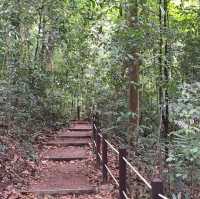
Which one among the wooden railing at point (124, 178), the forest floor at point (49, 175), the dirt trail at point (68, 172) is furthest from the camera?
the dirt trail at point (68, 172)

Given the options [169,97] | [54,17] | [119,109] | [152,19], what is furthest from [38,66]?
[169,97]

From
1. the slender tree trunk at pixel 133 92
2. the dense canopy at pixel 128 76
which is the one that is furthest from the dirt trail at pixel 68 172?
the slender tree trunk at pixel 133 92

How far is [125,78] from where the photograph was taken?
40.3ft

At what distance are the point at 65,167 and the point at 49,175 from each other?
4.03 feet

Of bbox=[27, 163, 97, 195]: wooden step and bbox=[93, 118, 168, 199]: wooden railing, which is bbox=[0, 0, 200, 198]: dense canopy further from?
bbox=[27, 163, 97, 195]: wooden step

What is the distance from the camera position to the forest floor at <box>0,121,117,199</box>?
28.2ft

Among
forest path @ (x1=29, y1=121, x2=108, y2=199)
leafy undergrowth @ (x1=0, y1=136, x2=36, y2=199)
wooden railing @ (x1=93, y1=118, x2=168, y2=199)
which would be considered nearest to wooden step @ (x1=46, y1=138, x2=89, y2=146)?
forest path @ (x1=29, y1=121, x2=108, y2=199)

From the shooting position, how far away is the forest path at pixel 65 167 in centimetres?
881

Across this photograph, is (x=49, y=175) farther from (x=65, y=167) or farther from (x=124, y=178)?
(x=124, y=178)

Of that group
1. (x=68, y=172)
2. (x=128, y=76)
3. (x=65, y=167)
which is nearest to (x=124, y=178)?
(x=68, y=172)

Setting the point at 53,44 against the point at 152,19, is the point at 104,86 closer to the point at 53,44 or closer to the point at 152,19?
the point at 53,44

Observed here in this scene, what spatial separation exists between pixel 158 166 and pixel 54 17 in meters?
7.61

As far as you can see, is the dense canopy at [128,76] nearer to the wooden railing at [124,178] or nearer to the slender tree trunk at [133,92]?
the slender tree trunk at [133,92]

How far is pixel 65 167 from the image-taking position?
11625mm
